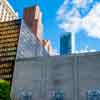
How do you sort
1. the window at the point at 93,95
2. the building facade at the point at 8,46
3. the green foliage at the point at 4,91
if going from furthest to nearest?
the building facade at the point at 8,46 → the green foliage at the point at 4,91 → the window at the point at 93,95

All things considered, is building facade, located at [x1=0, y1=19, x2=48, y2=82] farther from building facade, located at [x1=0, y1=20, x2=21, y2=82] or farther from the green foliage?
the green foliage

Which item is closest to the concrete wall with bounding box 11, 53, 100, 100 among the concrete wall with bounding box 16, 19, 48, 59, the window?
the window

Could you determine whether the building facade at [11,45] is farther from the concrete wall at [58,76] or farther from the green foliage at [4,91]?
the concrete wall at [58,76]

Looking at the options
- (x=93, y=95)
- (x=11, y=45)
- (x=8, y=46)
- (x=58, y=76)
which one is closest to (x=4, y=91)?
(x=58, y=76)

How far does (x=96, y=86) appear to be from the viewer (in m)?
62.3

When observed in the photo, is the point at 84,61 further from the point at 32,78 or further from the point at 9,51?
the point at 9,51

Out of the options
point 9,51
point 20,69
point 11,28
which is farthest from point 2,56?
point 20,69

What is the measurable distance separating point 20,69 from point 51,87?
10903mm

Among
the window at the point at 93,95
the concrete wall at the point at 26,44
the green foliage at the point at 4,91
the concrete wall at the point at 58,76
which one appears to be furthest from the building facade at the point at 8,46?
the window at the point at 93,95

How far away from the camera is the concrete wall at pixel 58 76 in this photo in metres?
63.5

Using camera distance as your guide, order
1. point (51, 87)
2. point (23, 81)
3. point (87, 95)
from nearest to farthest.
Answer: point (87, 95) < point (51, 87) < point (23, 81)

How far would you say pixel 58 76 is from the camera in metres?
67.2

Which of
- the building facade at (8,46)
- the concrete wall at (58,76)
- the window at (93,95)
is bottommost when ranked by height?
the window at (93,95)

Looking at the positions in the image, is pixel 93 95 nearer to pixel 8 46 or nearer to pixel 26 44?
pixel 8 46
